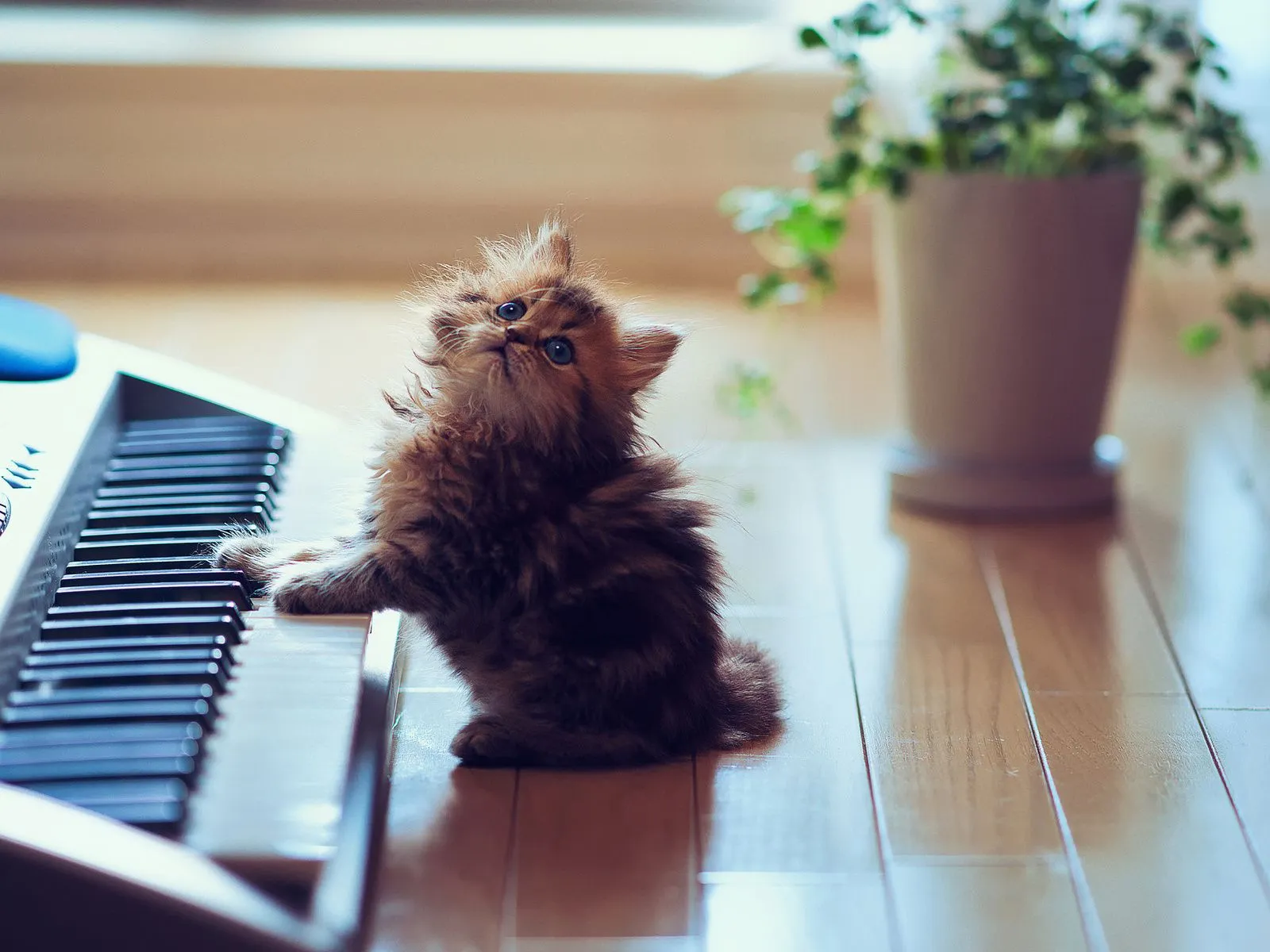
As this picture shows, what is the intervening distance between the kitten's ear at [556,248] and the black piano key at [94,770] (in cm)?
65

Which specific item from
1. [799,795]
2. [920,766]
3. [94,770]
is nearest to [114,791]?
[94,770]

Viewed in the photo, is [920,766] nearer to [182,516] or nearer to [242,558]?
[242,558]

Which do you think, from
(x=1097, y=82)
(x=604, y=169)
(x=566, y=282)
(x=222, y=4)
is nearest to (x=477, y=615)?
(x=566, y=282)

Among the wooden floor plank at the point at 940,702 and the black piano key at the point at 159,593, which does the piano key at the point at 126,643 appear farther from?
the wooden floor plank at the point at 940,702

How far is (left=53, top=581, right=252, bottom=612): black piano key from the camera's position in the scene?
1430 millimetres

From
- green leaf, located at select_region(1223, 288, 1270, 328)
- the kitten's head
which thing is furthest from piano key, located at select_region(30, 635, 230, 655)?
green leaf, located at select_region(1223, 288, 1270, 328)

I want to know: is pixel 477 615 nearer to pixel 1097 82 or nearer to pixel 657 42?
pixel 1097 82

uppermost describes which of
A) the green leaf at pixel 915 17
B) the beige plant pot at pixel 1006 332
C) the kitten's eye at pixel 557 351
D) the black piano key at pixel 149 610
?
the green leaf at pixel 915 17

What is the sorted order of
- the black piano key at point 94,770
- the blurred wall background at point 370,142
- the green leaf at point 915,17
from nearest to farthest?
the black piano key at point 94,770 < the green leaf at point 915,17 < the blurred wall background at point 370,142

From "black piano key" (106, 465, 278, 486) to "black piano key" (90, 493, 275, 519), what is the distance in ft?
0.12

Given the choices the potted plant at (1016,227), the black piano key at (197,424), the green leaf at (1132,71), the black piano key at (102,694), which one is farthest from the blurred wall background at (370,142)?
the black piano key at (102,694)

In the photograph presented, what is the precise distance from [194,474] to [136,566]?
0.74ft

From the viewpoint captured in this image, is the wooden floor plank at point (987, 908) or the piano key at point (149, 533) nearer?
the wooden floor plank at point (987, 908)

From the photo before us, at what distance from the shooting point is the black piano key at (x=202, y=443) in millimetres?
1780
